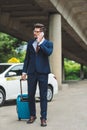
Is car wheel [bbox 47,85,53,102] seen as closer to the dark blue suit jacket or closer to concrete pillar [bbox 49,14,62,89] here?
the dark blue suit jacket

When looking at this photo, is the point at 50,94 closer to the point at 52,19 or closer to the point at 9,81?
the point at 9,81

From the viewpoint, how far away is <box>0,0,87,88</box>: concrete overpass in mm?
27594

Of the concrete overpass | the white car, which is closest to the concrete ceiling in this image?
the concrete overpass

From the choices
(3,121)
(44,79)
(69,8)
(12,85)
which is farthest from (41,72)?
(69,8)

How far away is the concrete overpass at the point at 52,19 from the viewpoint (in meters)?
27.6

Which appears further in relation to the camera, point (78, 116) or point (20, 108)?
point (78, 116)

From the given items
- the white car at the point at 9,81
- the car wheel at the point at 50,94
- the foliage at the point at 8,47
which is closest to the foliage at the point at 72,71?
the foliage at the point at 8,47

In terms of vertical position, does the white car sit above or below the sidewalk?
above

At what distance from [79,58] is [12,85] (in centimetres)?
4573

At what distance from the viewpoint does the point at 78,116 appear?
38.6ft

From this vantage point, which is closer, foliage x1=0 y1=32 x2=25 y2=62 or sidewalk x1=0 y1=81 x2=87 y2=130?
sidewalk x1=0 y1=81 x2=87 y2=130

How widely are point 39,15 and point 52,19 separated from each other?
7.22 metres

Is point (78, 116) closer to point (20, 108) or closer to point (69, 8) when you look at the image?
point (20, 108)

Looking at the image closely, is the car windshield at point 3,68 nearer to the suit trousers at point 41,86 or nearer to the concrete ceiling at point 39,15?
the suit trousers at point 41,86
